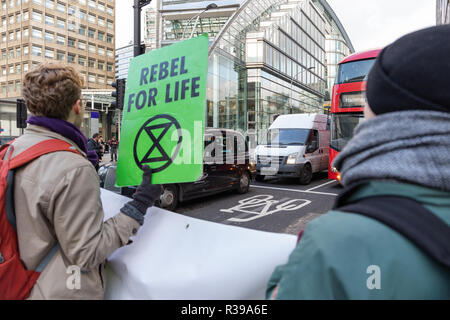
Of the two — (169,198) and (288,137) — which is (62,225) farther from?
(288,137)

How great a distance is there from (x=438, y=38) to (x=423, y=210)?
40 centimetres

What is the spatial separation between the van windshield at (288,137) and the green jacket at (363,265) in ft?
35.9

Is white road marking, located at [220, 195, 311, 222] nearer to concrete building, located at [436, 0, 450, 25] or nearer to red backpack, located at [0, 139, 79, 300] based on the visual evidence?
red backpack, located at [0, 139, 79, 300]

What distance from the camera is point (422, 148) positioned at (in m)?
0.67

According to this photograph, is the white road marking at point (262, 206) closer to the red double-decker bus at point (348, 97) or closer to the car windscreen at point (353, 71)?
the red double-decker bus at point (348, 97)

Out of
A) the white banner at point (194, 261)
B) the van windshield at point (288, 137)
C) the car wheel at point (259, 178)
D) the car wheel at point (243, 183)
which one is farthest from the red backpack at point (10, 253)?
the car wheel at point (259, 178)

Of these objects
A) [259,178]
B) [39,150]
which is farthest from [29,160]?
[259,178]

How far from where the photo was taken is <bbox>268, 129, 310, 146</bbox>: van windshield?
11.4 m

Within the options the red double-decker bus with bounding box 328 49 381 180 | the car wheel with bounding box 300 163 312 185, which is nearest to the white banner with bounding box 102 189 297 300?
the red double-decker bus with bounding box 328 49 381 180

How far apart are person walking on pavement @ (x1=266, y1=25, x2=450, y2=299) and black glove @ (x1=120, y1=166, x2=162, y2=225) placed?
845mm

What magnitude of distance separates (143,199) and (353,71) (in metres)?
9.77

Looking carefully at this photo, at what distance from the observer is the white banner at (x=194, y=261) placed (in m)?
1.11
